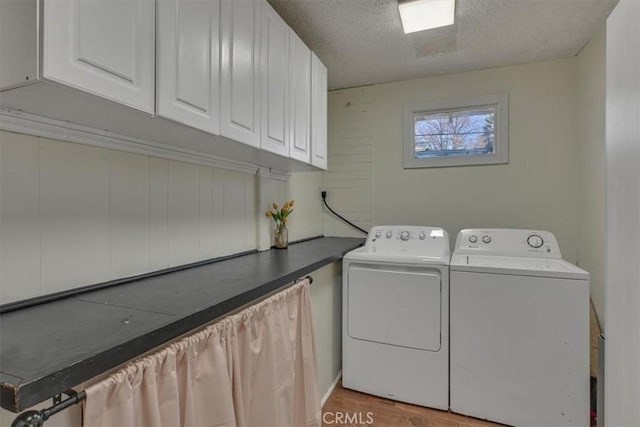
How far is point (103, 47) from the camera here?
806 mm

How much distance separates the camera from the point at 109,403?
0.71m

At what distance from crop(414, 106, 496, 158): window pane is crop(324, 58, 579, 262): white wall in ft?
0.45

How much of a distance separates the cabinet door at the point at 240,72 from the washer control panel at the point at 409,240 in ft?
4.23

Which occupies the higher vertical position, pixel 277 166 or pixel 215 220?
pixel 277 166

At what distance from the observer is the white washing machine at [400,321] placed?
1.96m

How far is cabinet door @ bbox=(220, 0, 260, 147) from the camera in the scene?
126cm

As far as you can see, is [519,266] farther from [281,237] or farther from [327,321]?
[281,237]

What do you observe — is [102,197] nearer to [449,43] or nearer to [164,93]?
[164,93]

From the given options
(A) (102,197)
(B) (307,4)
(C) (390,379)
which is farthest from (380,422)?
(B) (307,4)

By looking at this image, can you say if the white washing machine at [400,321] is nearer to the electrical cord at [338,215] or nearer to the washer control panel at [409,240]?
the washer control panel at [409,240]

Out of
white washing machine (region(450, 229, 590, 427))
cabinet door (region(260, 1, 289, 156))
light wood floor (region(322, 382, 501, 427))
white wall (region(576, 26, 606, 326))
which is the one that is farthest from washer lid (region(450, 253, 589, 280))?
cabinet door (region(260, 1, 289, 156))

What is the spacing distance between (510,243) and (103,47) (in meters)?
2.41

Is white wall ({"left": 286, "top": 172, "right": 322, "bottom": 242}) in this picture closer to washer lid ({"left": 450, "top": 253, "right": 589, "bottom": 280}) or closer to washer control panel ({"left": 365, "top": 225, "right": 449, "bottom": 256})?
washer control panel ({"left": 365, "top": 225, "right": 449, "bottom": 256})

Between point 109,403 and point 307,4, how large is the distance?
6.38ft
